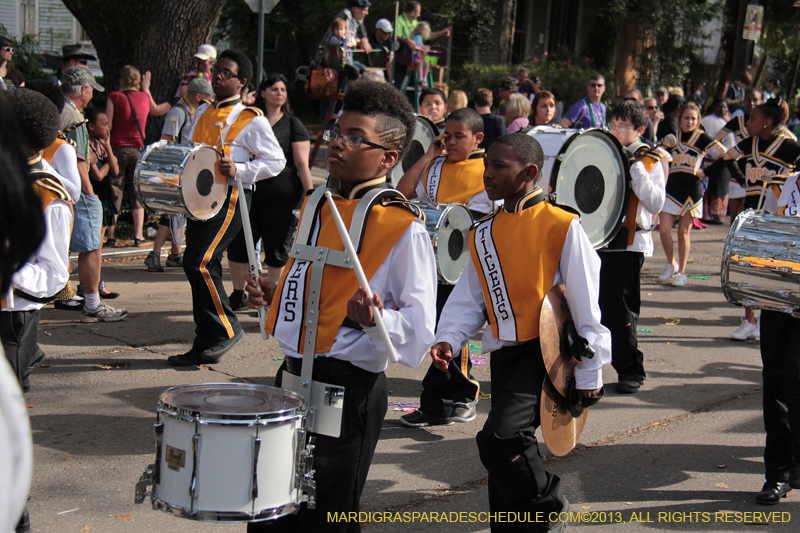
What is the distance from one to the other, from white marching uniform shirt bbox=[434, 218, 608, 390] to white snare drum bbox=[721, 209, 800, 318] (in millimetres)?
1115

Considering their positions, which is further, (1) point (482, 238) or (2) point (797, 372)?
(2) point (797, 372)

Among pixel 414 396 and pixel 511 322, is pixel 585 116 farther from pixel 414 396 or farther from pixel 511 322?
pixel 511 322

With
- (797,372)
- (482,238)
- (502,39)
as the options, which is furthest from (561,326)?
(502,39)

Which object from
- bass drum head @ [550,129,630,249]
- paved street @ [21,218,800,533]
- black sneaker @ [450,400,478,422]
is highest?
bass drum head @ [550,129,630,249]

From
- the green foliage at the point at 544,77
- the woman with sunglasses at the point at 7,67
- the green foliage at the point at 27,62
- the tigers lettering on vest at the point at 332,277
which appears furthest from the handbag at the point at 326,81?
the green foliage at the point at 544,77

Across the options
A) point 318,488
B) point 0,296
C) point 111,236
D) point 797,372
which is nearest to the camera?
point 0,296

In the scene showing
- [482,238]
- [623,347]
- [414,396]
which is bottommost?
[414,396]

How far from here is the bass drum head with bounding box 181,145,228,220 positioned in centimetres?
604

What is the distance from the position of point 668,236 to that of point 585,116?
1935 mm

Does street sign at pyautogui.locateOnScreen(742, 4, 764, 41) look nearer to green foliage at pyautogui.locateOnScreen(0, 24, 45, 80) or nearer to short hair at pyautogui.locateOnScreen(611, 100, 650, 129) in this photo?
short hair at pyautogui.locateOnScreen(611, 100, 650, 129)

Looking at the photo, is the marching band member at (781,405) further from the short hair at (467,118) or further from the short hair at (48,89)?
the short hair at (48,89)

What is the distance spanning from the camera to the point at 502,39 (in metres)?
24.6

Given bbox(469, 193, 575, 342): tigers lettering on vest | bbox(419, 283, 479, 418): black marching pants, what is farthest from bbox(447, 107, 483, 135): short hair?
bbox(469, 193, 575, 342): tigers lettering on vest

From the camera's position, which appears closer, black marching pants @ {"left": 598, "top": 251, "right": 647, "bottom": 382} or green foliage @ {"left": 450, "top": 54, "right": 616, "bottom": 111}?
black marching pants @ {"left": 598, "top": 251, "right": 647, "bottom": 382}
